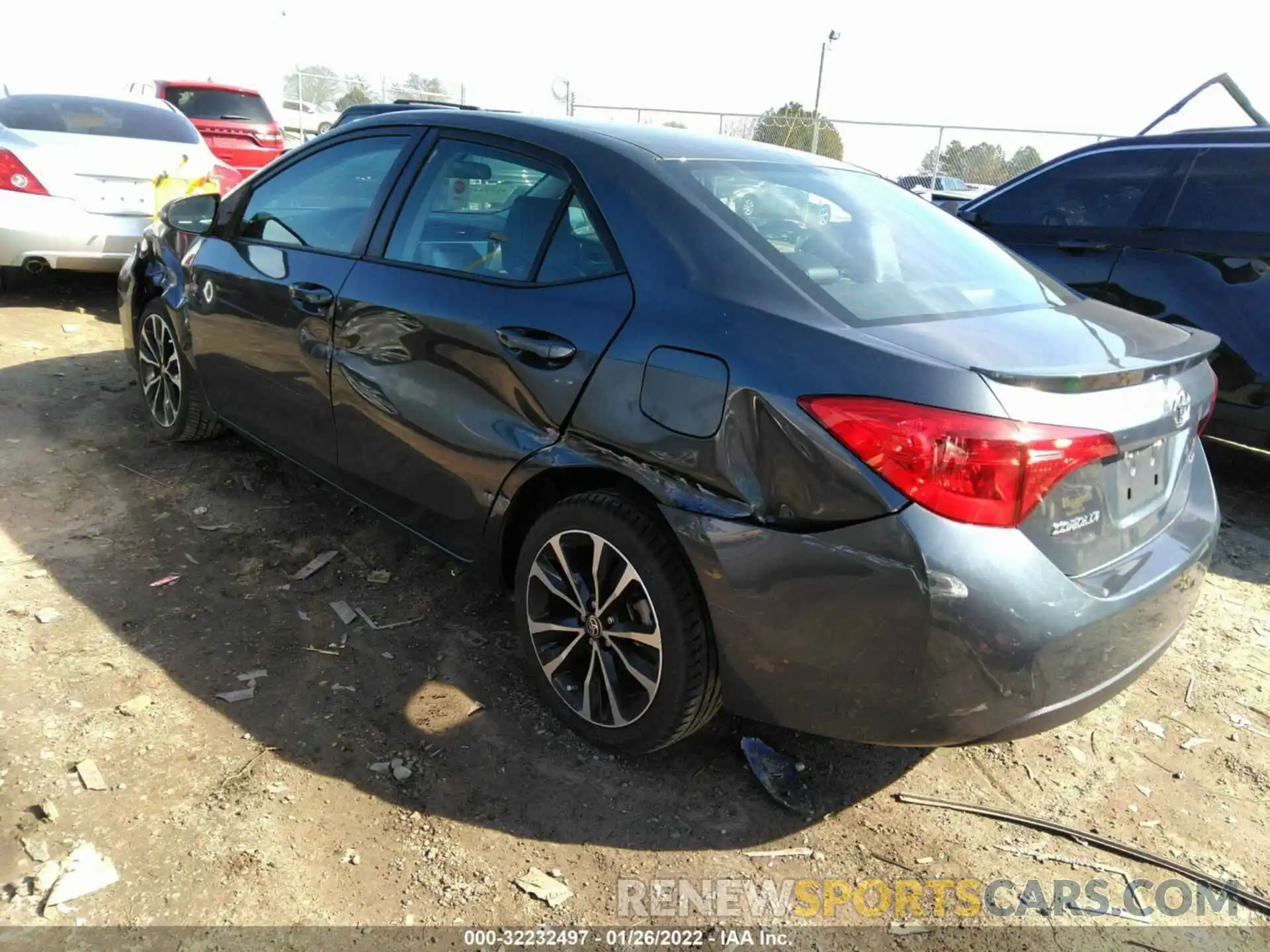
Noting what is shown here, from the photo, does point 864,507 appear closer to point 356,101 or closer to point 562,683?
point 562,683

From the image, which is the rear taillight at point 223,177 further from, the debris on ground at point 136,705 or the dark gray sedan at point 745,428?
the debris on ground at point 136,705

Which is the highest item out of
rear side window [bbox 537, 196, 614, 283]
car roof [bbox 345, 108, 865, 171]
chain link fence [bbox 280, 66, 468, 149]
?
car roof [bbox 345, 108, 865, 171]

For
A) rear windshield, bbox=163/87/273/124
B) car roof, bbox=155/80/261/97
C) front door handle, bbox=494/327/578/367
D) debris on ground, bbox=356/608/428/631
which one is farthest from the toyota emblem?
car roof, bbox=155/80/261/97

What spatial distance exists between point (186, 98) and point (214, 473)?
11082mm

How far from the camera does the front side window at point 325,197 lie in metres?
3.23

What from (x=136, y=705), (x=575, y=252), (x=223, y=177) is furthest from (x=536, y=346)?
(x=223, y=177)

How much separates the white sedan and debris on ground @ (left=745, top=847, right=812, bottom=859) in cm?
652

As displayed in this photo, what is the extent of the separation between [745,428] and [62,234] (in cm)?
638

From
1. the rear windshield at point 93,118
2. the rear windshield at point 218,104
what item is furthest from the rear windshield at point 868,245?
the rear windshield at point 218,104

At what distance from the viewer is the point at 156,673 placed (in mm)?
2842

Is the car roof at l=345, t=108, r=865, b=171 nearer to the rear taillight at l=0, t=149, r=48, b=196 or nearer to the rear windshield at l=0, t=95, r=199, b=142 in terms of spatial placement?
the rear taillight at l=0, t=149, r=48, b=196

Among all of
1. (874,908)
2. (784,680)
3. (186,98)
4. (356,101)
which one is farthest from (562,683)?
(356,101)

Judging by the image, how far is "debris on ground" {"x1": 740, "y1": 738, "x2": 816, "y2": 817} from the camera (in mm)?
2480

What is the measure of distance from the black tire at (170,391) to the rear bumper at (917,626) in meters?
2.97
